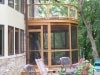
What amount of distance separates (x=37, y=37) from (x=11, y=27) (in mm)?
3862

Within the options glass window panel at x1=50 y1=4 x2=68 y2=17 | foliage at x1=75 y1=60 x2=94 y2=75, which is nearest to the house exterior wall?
glass window panel at x1=50 y1=4 x2=68 y2=17

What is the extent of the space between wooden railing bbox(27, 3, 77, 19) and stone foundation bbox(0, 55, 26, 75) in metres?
2.58

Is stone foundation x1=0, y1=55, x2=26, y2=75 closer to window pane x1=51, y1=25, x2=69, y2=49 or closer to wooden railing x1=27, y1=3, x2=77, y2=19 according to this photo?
window pane x1=51, y1=25, x2=69, y2=49

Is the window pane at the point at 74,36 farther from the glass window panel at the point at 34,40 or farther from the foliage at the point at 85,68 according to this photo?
the foliage at the point at 85,68

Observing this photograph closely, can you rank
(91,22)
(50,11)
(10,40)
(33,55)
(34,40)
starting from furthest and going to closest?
(91,22) → (34,40) → (33,55) → (50,11) → (10,40)

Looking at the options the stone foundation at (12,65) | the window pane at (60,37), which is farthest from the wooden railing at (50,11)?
the stone foundation at (12,65)

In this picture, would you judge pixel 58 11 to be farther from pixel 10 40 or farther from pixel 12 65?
pixel 12 65

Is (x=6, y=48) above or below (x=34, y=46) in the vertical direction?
above

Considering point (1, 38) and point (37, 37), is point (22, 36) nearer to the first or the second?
point (37, 37)

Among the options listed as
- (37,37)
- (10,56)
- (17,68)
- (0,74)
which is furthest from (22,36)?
(0,74)

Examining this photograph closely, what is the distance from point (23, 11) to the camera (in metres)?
18.6

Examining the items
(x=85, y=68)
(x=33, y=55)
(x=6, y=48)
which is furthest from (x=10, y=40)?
(x=85, y=68)

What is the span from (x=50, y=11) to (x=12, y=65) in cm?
476

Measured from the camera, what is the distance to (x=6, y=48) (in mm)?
14031
